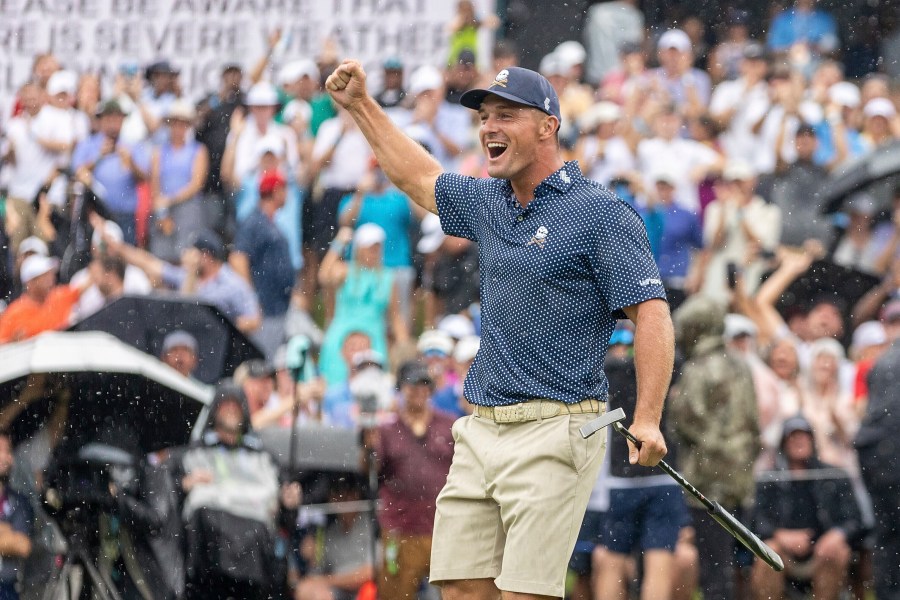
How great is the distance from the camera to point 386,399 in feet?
31.7

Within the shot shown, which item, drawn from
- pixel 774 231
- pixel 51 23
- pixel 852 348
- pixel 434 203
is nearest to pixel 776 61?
pixel 774 231

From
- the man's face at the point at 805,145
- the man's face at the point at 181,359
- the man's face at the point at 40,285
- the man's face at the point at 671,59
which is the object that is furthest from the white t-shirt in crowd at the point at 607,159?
the man's face at the point at 40,285

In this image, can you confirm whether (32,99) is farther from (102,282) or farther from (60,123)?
(102,282)

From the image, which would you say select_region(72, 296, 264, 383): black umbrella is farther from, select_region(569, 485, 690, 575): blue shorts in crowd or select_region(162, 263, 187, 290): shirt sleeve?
select_region(569, 485, 690, 575): blue shorts in crowd

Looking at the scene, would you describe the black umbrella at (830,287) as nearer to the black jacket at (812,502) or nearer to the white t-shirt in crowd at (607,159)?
the black jacket at (812,502)

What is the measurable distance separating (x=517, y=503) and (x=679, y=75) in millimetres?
7217

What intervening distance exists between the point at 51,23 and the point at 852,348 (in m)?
6.45

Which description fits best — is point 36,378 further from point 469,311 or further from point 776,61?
point 776,61

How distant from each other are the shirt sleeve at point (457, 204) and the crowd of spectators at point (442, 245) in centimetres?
397

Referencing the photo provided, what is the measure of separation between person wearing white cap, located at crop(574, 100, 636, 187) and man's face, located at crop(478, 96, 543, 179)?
19.2 feet

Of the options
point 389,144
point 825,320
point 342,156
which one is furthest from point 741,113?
point 389,144

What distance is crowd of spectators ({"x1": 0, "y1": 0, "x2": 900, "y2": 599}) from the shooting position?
9.13m

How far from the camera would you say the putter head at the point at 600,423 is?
15.3 feet

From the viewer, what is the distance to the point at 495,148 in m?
5.09
